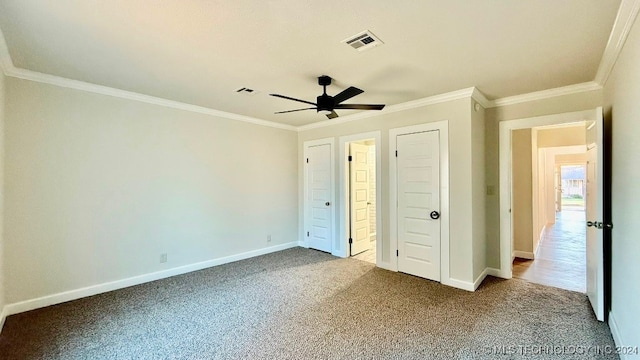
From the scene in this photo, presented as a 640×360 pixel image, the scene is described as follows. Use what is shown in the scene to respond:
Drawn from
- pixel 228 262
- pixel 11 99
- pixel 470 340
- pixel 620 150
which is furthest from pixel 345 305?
pixel 11 99

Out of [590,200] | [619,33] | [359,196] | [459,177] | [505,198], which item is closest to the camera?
[619,33]

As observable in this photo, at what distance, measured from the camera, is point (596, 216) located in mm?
2643

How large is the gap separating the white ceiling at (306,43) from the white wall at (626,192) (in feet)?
1.08

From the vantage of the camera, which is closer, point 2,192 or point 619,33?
point 619,33

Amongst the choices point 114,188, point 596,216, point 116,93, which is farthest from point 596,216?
point 116,93

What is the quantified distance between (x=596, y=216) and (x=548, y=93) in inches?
63.1

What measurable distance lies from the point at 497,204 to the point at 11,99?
18.8 feet

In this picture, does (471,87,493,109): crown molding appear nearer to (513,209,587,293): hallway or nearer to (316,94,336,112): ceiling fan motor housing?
(316,94,336,112): ceiling fan motor housing

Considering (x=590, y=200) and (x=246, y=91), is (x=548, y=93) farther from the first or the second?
(x=246, y=91)

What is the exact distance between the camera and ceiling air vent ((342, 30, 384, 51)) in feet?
7.02

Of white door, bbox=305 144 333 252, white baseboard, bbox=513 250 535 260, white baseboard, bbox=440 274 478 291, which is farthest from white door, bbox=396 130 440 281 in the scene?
white baseboard, bbox=513 250 535 260

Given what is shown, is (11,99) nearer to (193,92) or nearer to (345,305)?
(193,92)

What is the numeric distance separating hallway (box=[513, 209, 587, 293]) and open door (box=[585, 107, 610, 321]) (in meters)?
0.84

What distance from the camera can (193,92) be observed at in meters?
3.52
